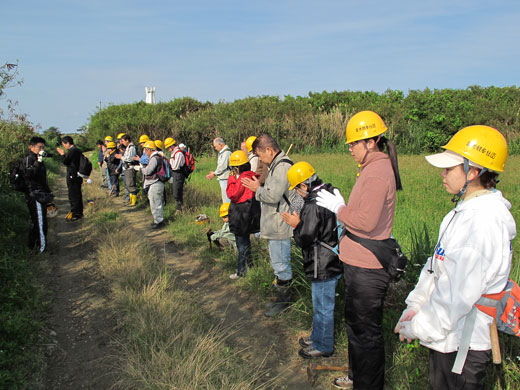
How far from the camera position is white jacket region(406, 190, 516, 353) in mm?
1911

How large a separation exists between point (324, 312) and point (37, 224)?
18.9ft

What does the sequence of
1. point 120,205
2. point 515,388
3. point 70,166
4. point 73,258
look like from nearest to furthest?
point 515,388 < point 73,258 < point 70,166 < point 120,205

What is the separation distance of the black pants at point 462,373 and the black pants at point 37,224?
6.90 m

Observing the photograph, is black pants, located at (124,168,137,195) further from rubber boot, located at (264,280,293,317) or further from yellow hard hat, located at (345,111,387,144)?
yellow hard hat, located at (345,111,387,144)

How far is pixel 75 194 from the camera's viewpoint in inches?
389

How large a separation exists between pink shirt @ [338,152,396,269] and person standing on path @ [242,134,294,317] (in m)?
1.70

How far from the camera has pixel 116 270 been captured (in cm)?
581

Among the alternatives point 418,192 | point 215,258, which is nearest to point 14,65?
point 215,258

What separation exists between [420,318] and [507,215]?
0.69 meters

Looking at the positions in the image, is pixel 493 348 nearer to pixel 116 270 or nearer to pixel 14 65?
pixel 116 270

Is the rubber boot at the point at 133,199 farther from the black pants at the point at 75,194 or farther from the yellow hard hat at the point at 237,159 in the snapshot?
the yellow hard hat at the point at 237,159

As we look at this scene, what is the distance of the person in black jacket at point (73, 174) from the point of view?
31.3 ft

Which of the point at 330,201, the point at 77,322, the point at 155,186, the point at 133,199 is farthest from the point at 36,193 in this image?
the point at 330,201

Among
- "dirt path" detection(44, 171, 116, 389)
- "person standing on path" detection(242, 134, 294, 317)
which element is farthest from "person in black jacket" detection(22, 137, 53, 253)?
"person standing on path" detection(242, 134, 294, 317)
